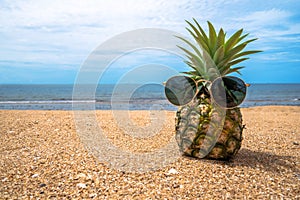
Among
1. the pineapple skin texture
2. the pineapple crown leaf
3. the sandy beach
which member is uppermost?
the pineapple crown leaf

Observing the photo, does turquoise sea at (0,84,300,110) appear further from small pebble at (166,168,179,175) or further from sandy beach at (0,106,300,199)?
small pebble at (166,168,179,175)

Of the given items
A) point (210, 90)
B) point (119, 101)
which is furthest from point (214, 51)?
point (119, 101)

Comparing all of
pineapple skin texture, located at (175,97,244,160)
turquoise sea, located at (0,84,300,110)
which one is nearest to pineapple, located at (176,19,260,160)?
pineapple skin texture, located at (175,97,244,160)

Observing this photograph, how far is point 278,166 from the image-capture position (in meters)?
4.07

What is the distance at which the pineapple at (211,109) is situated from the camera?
12.6ft

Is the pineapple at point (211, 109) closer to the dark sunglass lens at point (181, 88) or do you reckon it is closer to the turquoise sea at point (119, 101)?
the dark sunglass lens at point (181, 88)

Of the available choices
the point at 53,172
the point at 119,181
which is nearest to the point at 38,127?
the point at 53,172

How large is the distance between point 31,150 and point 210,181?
3415 millimetres

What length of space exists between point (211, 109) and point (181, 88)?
0.56m

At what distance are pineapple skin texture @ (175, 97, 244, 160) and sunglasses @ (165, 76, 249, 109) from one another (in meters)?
0.14

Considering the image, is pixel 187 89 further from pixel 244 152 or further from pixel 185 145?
pixel 244 152

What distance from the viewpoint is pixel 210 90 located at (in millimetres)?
3855

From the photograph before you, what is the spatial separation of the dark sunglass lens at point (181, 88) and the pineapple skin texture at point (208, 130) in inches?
5.6

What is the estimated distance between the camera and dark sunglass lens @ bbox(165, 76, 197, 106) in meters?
3.98
